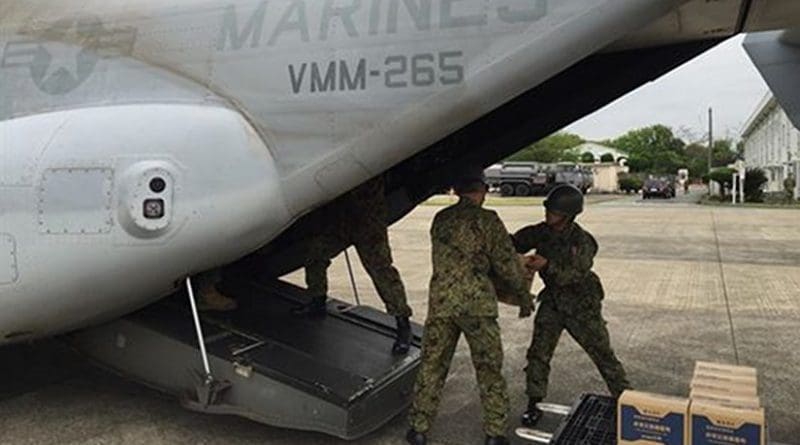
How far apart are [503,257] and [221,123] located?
1.63 meters


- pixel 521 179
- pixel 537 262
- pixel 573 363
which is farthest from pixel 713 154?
pixel 537 262

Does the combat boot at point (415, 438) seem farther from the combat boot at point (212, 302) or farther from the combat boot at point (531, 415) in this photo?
the combat boot at point (212, 302)

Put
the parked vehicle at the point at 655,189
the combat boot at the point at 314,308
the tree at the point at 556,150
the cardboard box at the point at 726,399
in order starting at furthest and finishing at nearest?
the tree at the point at 556,150, the parked vehicle at the point at 655,189, the combat boot at the point at 314,308, the cardboard box at the point at 726,399

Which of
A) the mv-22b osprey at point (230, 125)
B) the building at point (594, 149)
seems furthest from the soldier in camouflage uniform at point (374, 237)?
the building at point (594, 149)

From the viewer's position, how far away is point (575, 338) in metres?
4.23

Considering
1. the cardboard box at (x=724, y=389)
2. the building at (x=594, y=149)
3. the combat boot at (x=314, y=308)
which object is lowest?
the cardboard box at (x=724, y=389)

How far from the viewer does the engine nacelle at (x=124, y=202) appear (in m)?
3.75

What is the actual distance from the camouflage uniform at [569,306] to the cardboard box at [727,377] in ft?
1.97

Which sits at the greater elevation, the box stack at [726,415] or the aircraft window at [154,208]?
the aircraft window at [154,208]

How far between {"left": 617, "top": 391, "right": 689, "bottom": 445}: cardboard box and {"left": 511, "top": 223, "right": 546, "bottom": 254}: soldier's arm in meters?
1.13

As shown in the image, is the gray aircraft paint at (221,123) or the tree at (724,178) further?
the tree at (724,178)

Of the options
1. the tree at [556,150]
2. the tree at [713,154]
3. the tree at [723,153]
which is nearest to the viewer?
the tree at [556,150]

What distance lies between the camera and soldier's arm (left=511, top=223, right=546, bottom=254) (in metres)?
4.27

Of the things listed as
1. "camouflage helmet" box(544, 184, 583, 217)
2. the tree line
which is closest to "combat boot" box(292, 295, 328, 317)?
"camouflage helmet" box(544, 184, 583, 217)
